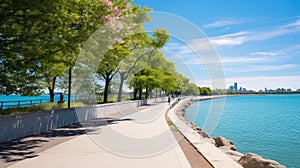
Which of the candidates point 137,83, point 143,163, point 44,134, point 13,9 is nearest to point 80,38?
point 13,9

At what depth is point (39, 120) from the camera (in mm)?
11734

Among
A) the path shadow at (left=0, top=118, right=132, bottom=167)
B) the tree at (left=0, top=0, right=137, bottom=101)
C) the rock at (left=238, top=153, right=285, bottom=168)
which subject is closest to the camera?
the path shadow at (left=0, top=118, right=132, bottom=167)

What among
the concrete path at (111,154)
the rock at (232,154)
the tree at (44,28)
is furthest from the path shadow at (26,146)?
the rock at (232,154)

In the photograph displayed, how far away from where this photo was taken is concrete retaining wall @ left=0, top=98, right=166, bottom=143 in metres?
9.43

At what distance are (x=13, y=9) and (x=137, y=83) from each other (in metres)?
34.7

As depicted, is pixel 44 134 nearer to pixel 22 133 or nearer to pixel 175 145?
pixel 22 133

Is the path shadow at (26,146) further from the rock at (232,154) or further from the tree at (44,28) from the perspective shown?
the rock at (232,154)

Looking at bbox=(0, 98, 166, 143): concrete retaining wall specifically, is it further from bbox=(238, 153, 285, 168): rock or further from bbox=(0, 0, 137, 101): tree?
bbox=(238, 153, 285, 168): rock

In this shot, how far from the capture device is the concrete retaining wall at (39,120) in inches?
371

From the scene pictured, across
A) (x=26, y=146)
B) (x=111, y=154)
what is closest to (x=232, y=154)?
(x=111, y=154)

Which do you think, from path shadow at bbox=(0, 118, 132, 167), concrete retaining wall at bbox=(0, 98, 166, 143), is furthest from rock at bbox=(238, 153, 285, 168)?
concrete retaining wall at bbox=(0, 98, 166, 143)

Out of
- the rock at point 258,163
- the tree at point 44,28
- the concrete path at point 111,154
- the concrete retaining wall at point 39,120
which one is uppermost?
the tree at point 44,28

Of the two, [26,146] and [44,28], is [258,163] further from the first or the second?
[44,28]

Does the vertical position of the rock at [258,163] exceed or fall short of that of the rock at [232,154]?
it exceeds it
